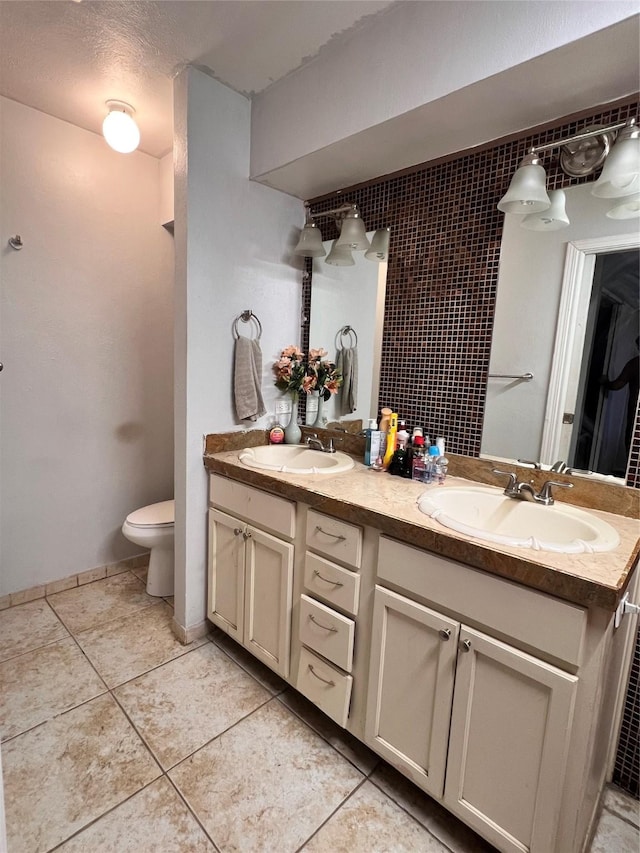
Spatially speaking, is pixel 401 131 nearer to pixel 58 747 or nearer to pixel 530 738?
pixel 530 738

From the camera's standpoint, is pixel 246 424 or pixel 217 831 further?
pixel 246 424

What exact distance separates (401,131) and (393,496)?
48.6 inches

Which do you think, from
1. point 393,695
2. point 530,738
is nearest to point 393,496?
point 393,695

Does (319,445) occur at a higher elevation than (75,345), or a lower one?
lower

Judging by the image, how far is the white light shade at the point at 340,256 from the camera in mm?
1943

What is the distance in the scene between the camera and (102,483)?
2439mm

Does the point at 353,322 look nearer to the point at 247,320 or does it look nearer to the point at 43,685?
the point at 247,320

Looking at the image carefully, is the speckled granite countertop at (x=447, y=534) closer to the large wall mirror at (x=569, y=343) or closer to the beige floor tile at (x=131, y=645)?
the large wall mirror at (x=569, y=343)

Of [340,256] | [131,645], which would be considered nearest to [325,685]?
[131,645]

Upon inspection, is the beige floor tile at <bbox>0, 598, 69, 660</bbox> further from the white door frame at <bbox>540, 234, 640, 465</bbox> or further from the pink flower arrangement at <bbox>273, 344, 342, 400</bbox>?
the white door frame at <bbox>540, 234, 640, 465</bbox>

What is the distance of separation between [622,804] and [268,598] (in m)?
1.28

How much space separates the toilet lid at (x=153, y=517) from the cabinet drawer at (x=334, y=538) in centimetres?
110

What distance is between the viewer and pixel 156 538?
7.21 ft


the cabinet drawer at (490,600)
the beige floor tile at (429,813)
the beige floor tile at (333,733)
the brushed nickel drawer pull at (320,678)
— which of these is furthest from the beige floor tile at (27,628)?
the cabinet drawer at (490,600)
